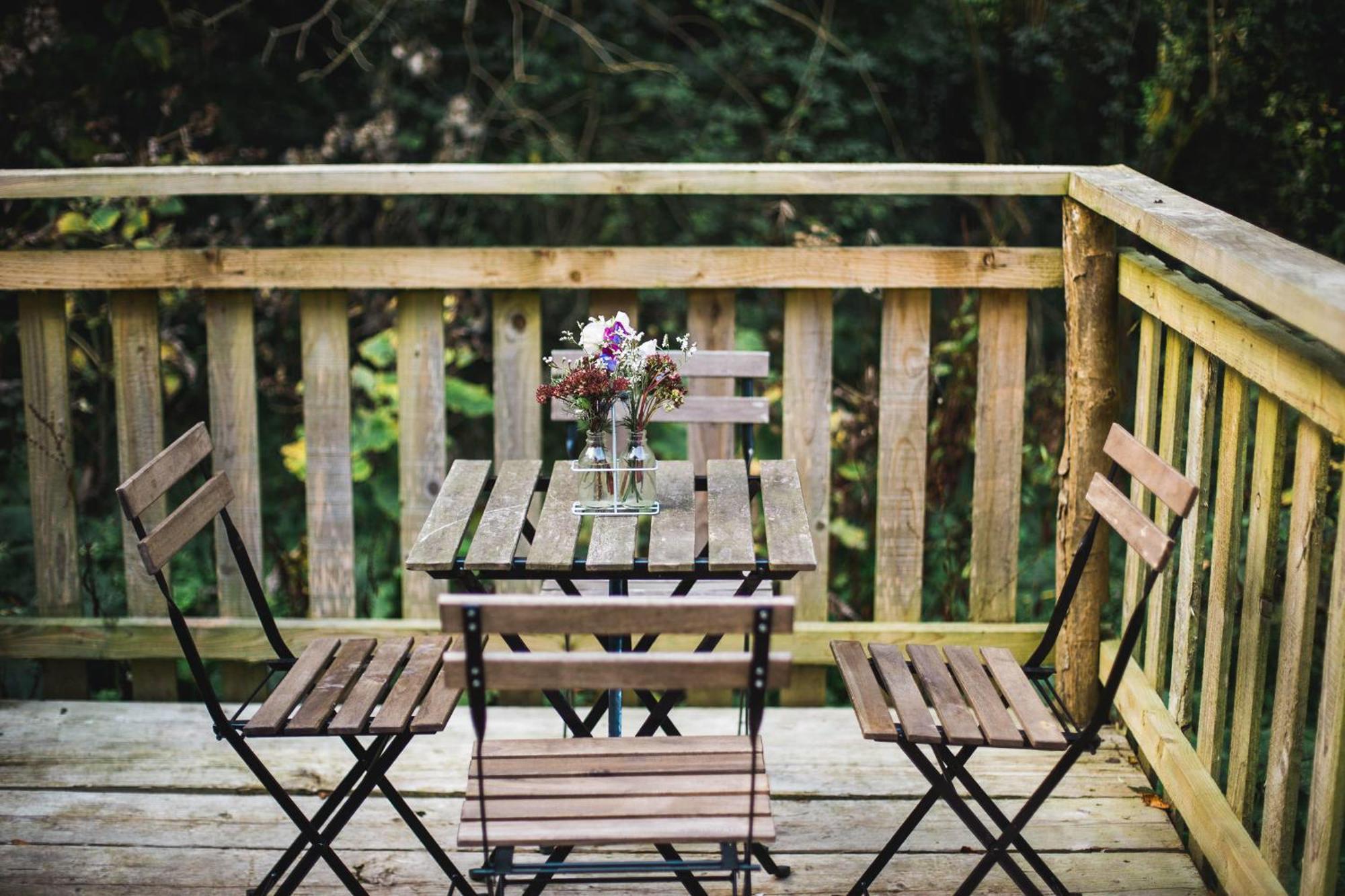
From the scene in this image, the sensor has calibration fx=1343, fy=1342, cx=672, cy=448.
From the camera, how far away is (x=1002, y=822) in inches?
111

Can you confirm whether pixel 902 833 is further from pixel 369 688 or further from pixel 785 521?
pixel 369 688

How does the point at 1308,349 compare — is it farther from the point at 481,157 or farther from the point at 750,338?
the point at 481,157

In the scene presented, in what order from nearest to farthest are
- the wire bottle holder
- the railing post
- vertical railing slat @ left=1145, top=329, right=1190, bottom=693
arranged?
1. the wire bottle holder
2. vertical railing slat @ left=1145, top=329, right=1190, bottom=693
3. the railing post

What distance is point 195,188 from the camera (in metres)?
3.69

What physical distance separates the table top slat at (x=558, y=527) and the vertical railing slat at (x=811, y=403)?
0.89m

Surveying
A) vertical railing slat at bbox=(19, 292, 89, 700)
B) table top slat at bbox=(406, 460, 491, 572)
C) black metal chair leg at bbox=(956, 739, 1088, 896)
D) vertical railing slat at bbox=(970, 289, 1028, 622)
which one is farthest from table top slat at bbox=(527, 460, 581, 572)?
vertical railing slat at bbox=(19, 292, 89, 700)

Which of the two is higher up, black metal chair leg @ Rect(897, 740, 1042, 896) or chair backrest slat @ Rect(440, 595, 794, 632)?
chair backrest slat @ Rect(440, 595, 794, 632)

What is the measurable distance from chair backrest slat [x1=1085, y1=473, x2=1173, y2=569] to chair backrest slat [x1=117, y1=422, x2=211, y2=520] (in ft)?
6.33

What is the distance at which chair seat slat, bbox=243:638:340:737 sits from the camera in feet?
8.75

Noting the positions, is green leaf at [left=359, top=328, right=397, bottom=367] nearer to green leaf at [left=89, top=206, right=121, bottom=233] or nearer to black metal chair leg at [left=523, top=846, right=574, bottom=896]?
green leaf at [left=89, top=206, right=121, bottom=233]

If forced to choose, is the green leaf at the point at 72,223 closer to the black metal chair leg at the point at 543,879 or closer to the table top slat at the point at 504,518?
the table top slat at the point at 504,518

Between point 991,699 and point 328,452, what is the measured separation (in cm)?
212

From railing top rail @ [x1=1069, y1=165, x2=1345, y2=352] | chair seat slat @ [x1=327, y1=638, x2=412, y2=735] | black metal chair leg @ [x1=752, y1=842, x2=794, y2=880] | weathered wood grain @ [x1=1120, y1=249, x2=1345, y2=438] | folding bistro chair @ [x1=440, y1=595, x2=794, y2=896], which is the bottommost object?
black metal chair leg @ [x1=752, y1=842, x2=794, y2=880]

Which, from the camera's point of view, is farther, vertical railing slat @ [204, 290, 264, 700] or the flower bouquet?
vertical railing slat @ [204, 290, 264, 700]
